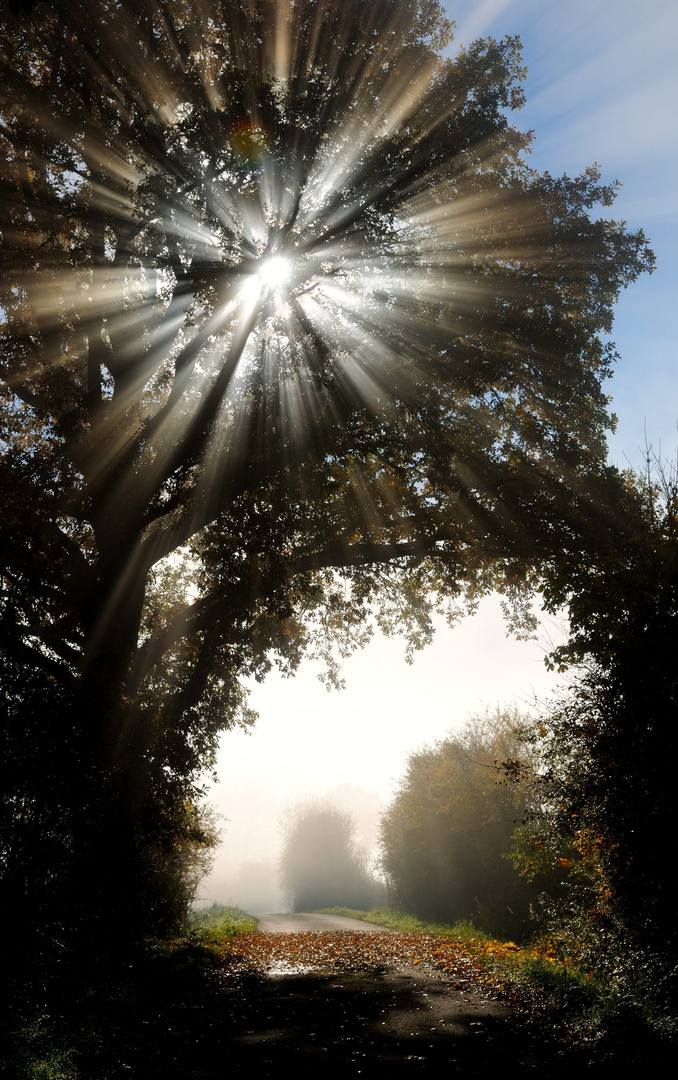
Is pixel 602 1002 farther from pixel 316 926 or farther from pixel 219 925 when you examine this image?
pixel 316 926

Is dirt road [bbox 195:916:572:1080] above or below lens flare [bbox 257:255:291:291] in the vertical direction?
below

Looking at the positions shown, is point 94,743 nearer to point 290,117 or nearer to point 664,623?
point 664,623

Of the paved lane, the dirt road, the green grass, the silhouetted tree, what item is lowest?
the paved lane

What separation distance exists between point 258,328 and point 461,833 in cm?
2394

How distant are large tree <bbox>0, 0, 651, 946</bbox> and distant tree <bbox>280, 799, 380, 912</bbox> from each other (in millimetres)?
56507

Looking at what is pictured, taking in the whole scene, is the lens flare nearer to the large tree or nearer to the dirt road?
the large tree

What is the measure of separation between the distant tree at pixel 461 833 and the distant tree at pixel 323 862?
32640 mm

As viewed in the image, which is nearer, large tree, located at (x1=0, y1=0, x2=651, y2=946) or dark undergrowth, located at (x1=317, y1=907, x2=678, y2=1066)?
dark undergrowth, located at (x1=317, y1=907, x2=678, y2=1066)

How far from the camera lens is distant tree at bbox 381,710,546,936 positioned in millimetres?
23172

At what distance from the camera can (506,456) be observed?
14.0 meters

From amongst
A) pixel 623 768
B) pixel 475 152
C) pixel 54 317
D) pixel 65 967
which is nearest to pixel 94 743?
pixel 65 967

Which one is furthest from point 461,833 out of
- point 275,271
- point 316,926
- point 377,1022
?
point 275,271

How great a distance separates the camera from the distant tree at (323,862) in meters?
62.9

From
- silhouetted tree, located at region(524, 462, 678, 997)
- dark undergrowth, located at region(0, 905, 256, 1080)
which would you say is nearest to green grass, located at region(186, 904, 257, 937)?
dark undergrowth, located at region(0, 905, 256, 1080)
